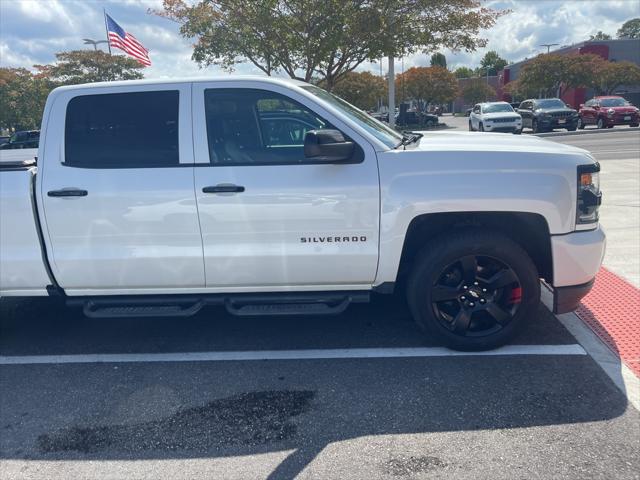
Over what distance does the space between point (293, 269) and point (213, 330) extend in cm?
123

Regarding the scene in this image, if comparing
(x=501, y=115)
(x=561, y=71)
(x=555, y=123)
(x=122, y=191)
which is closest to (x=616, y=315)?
(x=122, y=191)

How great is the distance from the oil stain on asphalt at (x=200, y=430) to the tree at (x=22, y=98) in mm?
34409

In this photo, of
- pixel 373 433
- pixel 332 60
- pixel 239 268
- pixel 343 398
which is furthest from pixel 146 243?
pixel 332 60

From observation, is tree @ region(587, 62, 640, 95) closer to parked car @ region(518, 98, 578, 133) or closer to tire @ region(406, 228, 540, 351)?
parked car @ region(518, 98, 578, 133)

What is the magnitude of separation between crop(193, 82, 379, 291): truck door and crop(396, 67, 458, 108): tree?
45.2 metres

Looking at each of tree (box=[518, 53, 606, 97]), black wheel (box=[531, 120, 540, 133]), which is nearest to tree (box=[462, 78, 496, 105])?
tree (box=[518, 53, 606, 97])

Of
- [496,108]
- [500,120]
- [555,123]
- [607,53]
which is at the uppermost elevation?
[607,53]

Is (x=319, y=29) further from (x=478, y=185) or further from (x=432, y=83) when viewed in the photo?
(x=432, y=83)

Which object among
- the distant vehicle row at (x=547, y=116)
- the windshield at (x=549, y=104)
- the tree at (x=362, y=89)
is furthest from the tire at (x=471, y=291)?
the tree at (x=362, y=89)

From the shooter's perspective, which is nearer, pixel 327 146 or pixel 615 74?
pixel 327 146

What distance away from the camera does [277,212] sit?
149 inches

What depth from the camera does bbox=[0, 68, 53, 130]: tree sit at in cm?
3350

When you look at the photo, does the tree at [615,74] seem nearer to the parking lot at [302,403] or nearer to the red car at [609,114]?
the red car at [609,114]

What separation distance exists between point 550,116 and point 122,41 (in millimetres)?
19384
